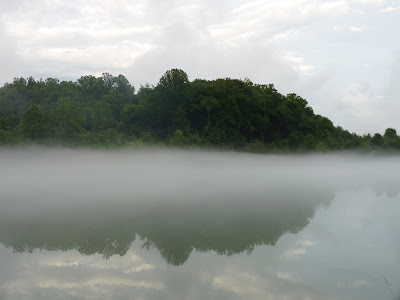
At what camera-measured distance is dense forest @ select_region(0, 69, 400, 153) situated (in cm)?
5619

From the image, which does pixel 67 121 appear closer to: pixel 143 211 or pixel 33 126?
pixel 33 126

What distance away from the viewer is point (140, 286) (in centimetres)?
1252

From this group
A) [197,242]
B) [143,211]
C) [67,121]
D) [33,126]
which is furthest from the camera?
[67,121]

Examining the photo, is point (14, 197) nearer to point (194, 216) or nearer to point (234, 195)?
point (194, 216)

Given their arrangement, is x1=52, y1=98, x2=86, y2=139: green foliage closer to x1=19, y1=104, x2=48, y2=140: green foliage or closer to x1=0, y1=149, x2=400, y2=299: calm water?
x1=19, y1=104, x2=48, y2=140: green foliage

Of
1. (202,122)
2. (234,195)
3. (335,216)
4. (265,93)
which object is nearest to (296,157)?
(265,93)

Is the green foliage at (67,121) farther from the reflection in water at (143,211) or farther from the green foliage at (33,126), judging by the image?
the reflection in water at (143,211)

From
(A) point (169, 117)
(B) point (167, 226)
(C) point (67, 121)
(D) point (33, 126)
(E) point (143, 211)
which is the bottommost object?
(E) point (143, 211)

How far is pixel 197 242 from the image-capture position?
1755cm

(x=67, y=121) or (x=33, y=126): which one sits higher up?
(x=67, y=121)

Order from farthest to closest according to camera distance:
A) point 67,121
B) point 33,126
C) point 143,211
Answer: point 67,121 → point 33,126 → point 143,211

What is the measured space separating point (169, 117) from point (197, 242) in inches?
1928

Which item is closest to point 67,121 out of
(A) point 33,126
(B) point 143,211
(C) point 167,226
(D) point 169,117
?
(A) point 33,126

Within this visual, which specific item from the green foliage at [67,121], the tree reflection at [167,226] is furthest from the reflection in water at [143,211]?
the green foliage at [67,121]
